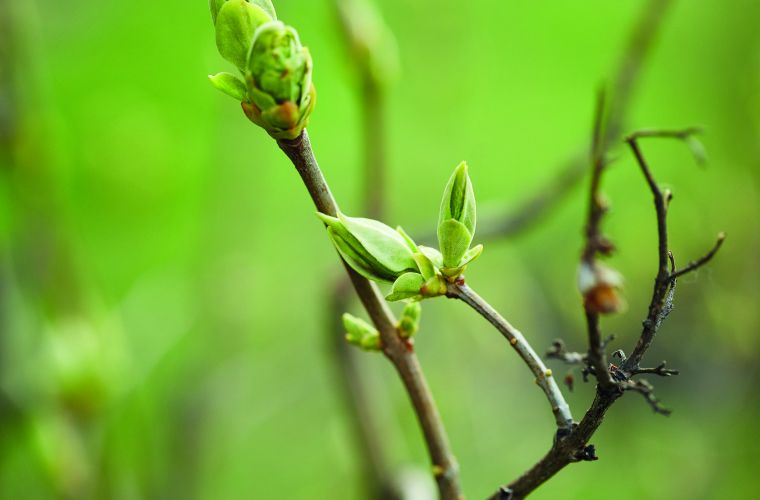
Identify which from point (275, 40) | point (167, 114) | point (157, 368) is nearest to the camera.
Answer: point (275, 40)

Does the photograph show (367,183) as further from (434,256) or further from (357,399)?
(434,256)

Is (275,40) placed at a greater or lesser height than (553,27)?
lesser

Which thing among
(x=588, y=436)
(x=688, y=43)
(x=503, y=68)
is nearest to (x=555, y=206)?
(x=588, y=436)

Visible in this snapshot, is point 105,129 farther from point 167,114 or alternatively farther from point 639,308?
point 639,308

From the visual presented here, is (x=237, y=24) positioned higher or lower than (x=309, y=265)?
higher

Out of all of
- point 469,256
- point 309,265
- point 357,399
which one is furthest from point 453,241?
point 309,265

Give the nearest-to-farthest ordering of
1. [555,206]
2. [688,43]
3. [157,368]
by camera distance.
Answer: [555,206] → [157,368] → [688,43]

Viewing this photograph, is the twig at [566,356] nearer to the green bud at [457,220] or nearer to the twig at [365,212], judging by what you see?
the green bud at [457,220]
